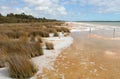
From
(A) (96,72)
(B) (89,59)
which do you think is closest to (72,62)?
(B) (89,59)

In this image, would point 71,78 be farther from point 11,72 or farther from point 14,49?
point 14,49

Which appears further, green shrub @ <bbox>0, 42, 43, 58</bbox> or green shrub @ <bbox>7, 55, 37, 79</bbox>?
green shrub @ <bbox>0, 42, 43, 58</bbox>

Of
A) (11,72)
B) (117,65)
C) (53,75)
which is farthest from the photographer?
(117,65)

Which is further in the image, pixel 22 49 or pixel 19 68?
pixel 22 49

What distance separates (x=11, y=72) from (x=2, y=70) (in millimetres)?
729

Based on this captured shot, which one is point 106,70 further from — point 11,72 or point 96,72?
point 11,72

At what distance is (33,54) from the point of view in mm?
8078

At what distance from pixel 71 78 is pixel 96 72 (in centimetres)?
113

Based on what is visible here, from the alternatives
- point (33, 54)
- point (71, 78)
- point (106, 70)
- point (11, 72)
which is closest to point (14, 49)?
point (33, 54)

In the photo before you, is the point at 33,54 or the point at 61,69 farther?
the point at 33,54

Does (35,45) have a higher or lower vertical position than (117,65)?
higher

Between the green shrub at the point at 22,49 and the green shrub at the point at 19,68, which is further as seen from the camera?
the green shrub at the point at 22,49

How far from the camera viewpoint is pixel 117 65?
22.8 feet

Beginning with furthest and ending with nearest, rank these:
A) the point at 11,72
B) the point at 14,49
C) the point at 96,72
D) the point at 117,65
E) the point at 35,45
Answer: the point at 35,45
the point at 14,49
the point at 117,65
the point at 96,72
the point at 11,72
